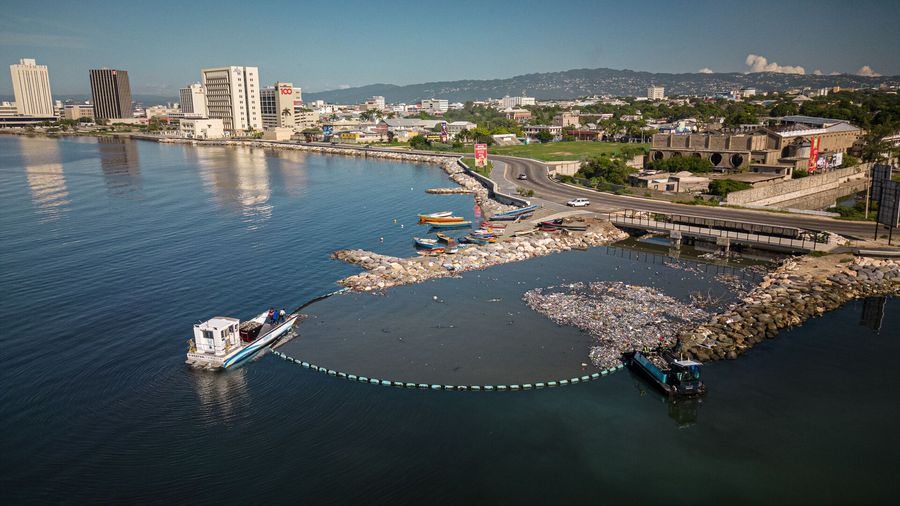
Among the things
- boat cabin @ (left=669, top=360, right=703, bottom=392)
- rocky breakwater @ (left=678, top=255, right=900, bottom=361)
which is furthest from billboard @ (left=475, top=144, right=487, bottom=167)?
boat cabin @ (left=669, top=360, right=703, bottom=392)

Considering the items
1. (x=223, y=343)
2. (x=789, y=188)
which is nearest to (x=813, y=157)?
(x=789, y=188)

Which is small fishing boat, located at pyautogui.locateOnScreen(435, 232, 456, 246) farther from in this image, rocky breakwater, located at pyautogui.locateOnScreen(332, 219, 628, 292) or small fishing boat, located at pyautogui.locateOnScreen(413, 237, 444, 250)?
rocky breakwater, located at pyautogui.locateOnScreen(332, 219, 628, 292)

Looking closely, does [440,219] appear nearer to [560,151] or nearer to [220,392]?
[220,392]

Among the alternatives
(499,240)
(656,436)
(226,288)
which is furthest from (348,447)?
(499,240)

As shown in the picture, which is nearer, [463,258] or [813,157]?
[463,258]

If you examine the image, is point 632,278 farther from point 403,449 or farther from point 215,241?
point 215,241

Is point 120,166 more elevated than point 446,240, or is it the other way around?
point 120,166

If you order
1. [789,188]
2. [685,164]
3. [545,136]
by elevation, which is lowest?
[789,188]
